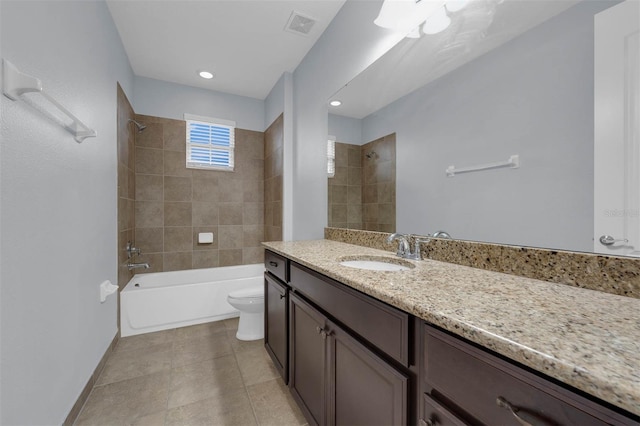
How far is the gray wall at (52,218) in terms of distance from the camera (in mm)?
945

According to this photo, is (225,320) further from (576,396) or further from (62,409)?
(576,396)

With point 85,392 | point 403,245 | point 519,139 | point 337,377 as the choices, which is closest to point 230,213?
point 85,392

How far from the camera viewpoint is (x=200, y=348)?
2221 millimetres

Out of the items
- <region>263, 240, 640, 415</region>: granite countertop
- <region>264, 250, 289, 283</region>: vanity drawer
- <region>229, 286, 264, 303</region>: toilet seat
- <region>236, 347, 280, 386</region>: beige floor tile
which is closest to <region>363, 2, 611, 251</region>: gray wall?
<region>263, 240, 640, 415</region>: granite countertop

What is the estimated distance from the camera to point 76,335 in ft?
4.77

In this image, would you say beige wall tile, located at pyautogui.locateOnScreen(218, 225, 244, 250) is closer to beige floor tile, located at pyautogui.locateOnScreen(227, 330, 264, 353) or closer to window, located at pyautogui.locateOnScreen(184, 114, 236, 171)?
window, located at pyautogui.locateOnScreen(184, 114, 236, 171)

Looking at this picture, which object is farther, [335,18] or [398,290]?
[335,18]

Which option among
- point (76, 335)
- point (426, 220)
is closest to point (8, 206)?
point (76, 335)

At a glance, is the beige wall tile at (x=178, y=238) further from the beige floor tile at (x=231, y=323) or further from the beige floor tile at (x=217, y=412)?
the beige floor tile at (x=217, y=412)

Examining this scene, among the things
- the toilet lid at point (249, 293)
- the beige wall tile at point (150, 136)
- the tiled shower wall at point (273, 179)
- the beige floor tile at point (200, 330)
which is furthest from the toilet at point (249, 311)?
the beige wall tile at point (150, 136)

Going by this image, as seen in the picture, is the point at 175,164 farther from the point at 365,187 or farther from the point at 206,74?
the point at 365,187

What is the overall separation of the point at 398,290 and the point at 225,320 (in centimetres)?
254

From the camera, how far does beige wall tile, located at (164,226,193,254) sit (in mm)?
3117

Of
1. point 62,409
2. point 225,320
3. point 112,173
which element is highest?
point 112,173
